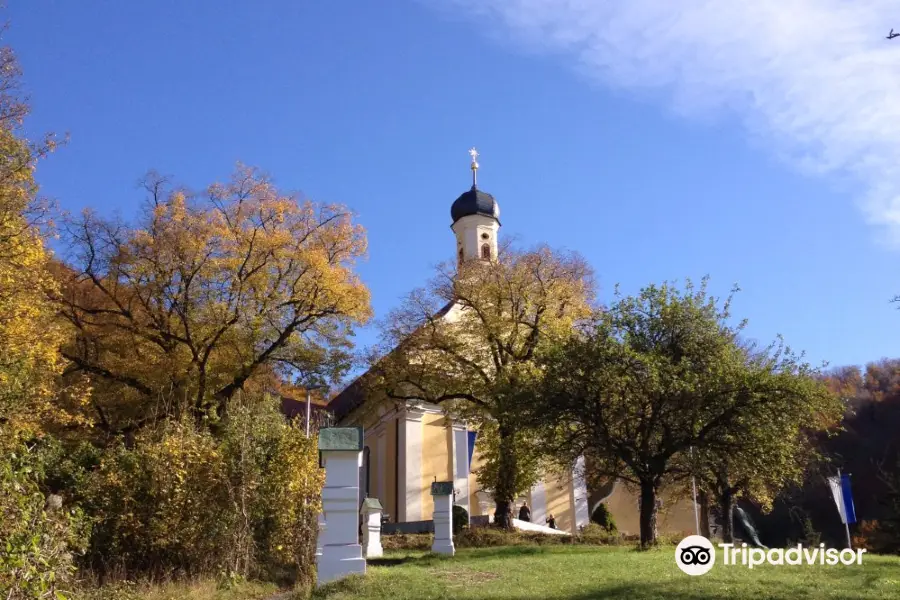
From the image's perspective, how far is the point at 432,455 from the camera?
33469 millimetres

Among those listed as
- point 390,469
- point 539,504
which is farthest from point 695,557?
point 390,469

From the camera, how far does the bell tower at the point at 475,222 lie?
41.5m

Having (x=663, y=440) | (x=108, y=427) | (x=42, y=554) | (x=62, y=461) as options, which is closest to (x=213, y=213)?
(x=108, y=427)

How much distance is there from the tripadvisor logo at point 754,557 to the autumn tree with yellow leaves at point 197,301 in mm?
13836

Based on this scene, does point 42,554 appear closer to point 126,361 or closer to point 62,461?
point 62,461

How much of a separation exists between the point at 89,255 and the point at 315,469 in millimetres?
12730

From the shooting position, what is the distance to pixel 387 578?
37.4 feet

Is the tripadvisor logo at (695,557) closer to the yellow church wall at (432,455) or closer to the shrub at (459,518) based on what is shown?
the shrub at (459,518)

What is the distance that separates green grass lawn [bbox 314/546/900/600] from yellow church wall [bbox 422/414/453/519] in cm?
1868

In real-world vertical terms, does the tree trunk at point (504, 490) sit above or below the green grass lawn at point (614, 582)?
A: above

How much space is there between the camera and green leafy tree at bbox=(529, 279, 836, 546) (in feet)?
57.5

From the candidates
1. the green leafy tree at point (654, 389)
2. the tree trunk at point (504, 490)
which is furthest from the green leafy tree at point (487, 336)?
the green leafy tree at point (654, 389)

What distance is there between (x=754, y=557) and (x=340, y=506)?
730cm

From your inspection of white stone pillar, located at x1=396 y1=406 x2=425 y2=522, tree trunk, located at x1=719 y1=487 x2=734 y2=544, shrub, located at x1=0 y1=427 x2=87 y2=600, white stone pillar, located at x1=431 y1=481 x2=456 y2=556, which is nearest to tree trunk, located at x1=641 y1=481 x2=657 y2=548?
white stone pillar, located at x1=431 y1=481 x2=456 y2=556
